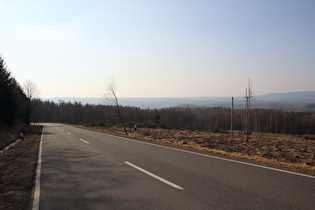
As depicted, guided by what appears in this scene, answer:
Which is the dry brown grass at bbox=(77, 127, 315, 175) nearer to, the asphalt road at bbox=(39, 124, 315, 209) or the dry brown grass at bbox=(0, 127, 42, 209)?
the asphalt road at bbox=(39, 124, 315, 209)

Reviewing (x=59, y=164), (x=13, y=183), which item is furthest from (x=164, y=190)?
(x=59, y=164)

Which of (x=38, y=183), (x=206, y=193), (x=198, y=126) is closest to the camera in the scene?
(x=206, y=193)

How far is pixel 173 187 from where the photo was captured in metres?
4.76

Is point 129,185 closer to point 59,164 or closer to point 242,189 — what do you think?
point 242,189

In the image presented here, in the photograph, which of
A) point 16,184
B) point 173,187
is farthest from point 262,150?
point 16,184

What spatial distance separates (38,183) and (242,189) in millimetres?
5170

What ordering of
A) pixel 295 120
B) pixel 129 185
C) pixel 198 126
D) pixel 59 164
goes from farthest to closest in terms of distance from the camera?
pixel 198 126 < pixel 295 120 < pixel 59 164 < pixel 129 185

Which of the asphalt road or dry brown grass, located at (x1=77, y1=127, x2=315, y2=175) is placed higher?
the asphalt road

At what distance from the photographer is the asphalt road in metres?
3.90

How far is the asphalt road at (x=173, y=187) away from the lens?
12.8 feet

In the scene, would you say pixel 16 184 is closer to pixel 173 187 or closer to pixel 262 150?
pixel 173 187

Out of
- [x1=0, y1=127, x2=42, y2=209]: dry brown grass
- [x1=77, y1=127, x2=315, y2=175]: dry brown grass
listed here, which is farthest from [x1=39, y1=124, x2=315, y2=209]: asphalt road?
[x1=77, y1=127, x2=315, y2=175]: dry brown grass

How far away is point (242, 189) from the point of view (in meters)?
4.59

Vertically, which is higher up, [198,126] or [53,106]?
[53,106]
